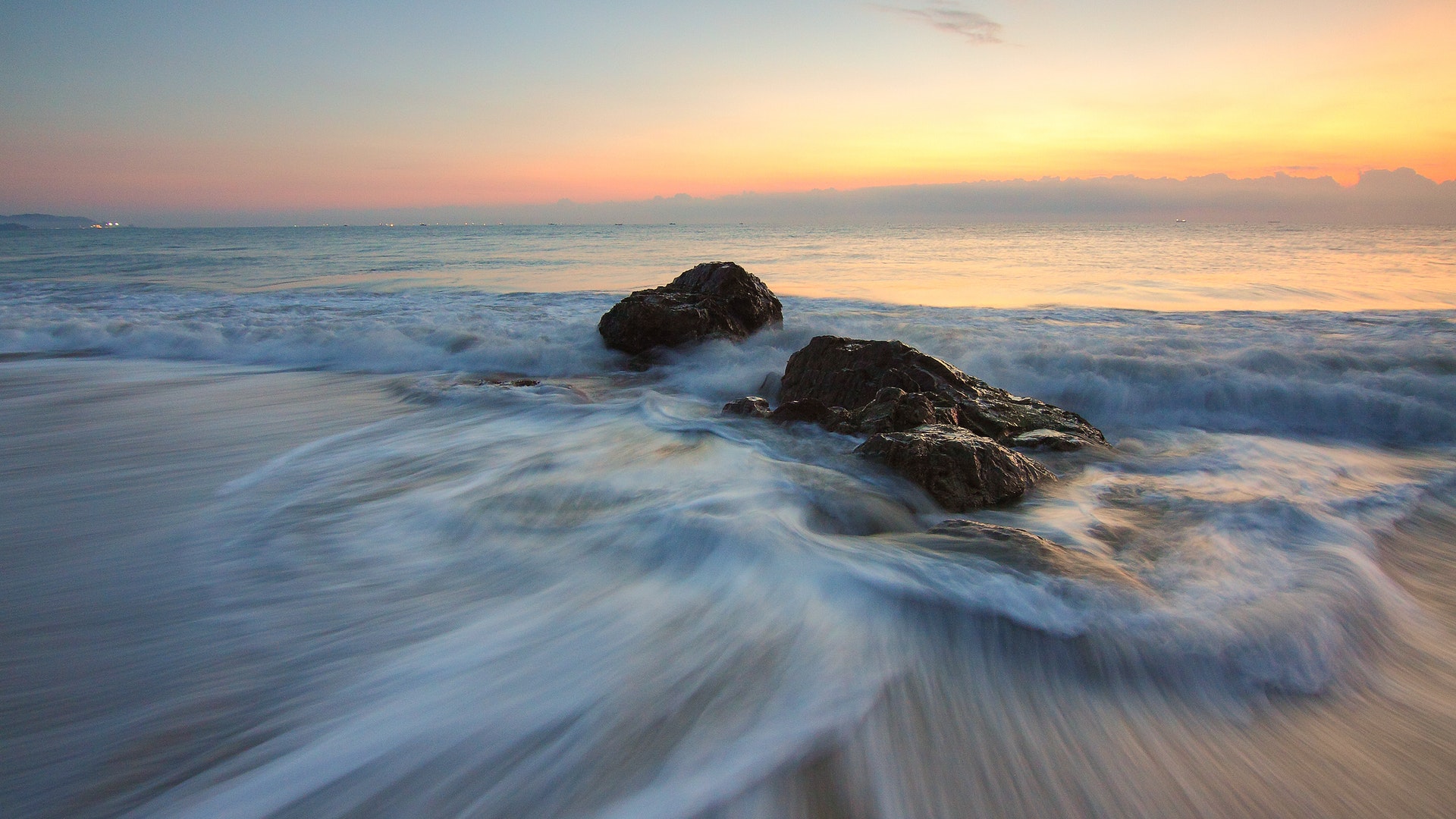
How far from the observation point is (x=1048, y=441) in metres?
4.64

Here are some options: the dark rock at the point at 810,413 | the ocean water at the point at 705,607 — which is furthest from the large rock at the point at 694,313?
the dark rock at the point at 810,413

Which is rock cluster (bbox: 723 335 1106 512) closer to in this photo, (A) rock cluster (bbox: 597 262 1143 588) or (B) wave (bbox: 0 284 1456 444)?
(A) rock cluster (bbox: 597 262 1143 588)

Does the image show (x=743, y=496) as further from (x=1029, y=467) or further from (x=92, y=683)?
(x=92, y=683)

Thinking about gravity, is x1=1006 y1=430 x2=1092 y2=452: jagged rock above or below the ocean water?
above

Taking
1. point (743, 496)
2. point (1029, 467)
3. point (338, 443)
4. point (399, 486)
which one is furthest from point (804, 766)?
point (338, 443)

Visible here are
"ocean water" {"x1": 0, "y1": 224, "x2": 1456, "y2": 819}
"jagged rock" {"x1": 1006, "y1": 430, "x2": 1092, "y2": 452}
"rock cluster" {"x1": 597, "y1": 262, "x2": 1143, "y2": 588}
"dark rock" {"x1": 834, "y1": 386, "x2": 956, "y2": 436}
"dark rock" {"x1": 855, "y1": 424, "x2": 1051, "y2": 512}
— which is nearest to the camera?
"ocean water" {"x1": 0, "y1": 224, "x2": 1456, "y2": 819}

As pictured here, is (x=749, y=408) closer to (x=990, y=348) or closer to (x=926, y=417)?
(x=926, y=417)

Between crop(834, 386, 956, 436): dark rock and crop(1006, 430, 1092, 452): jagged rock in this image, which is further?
crop(1006, 430, 1092, 452): jagged rock

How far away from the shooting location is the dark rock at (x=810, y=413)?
4.91 m

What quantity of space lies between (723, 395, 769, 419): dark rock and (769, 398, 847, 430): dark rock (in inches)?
8.5

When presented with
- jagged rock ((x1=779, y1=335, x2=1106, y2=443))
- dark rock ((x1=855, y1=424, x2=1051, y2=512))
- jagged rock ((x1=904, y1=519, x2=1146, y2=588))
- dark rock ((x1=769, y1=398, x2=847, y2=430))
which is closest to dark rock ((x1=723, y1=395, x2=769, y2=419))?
dark rock ((x1=769, y1=398, x2=847, y2=430))

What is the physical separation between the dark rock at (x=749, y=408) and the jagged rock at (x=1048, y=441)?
184 cm

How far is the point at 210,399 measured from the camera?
20.8 ft

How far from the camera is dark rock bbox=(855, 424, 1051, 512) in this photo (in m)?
3.70
